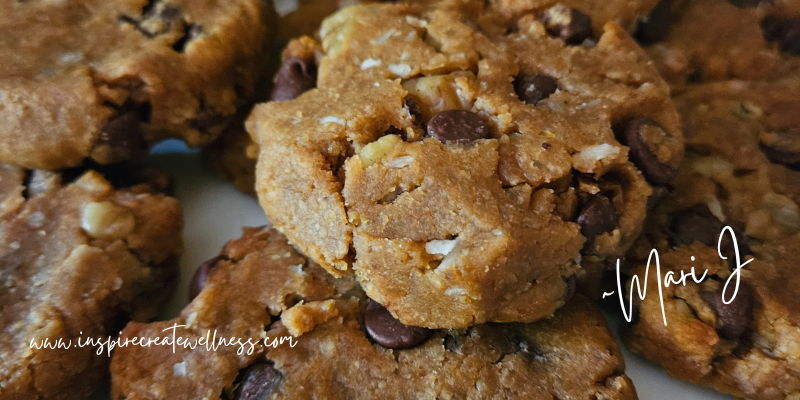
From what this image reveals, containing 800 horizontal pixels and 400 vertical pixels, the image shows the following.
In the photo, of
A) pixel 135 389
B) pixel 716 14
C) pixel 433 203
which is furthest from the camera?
pixel 716 14

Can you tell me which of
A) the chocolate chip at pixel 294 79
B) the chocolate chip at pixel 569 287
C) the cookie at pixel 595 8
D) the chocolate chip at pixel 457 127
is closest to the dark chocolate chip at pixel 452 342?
the chocolate chip at pixel 569 287

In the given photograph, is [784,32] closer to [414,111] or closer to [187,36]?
[414,111]

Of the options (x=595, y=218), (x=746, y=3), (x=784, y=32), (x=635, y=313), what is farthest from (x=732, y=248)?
(x=746, y=3)

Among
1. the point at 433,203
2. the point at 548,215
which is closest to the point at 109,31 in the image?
the point at 433,203

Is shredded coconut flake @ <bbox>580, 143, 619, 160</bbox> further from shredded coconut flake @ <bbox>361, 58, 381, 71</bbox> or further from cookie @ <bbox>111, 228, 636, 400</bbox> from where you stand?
shredded coconut flake @ <bbox>361, 58, 381, 71</bbox>

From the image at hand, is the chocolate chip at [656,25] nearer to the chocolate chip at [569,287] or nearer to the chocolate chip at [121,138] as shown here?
the chocolate chip at [569,287]

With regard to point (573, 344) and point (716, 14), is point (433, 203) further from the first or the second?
point (716, 14)

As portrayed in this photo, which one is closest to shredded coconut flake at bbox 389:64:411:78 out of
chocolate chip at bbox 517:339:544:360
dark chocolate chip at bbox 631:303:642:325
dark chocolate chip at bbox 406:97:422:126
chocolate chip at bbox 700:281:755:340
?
dark chocolate chip at bbox 406:97:422:126
